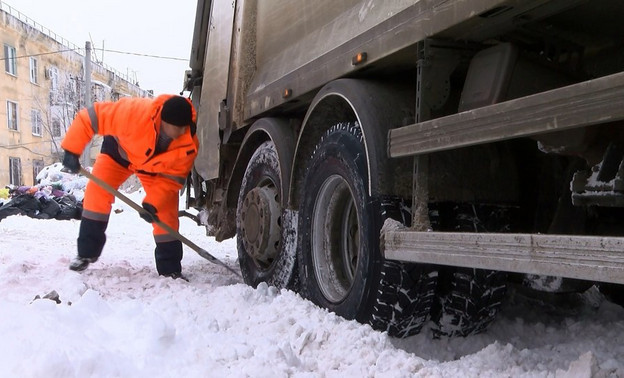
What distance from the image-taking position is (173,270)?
4.65 metres

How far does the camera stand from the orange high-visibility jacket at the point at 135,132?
435 centimetres

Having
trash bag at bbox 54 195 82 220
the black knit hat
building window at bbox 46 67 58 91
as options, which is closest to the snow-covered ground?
the black knit hat

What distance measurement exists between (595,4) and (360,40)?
3.36 ft

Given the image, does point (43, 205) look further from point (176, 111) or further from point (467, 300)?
point (467, 300)

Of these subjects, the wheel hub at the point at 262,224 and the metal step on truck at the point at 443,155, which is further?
the wheel hub at the point at 262,224

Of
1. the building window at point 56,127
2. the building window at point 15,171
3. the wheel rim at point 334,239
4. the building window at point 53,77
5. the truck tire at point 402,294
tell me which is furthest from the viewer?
the building window at point 56,127

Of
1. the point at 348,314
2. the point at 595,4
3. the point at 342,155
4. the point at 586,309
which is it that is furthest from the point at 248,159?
the point at 595,4

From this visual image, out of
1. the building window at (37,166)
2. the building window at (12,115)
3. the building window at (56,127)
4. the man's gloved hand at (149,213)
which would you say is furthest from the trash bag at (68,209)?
the building window at (56,127)

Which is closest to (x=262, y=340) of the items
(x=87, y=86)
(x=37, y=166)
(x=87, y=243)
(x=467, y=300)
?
(x=467, y=300)

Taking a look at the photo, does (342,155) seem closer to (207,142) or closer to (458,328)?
(458,328)

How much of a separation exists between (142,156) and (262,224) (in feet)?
4.19

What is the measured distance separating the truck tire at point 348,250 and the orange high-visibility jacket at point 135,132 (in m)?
1.60

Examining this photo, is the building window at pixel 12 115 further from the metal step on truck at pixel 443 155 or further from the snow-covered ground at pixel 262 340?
the metal step on truck at pixel 443 155

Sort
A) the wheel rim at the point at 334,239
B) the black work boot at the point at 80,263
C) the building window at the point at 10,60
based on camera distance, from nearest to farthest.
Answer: the wheel rim at the point at 334,239 → the black work boot at the point at 80,263 → the building window at the point at 10,60
